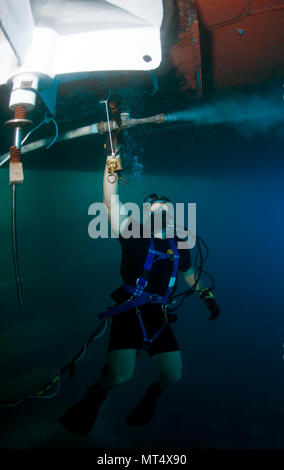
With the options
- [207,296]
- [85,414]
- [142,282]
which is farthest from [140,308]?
[85,414]

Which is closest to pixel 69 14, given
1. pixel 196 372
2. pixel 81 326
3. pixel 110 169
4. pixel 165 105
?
pixel 110 169

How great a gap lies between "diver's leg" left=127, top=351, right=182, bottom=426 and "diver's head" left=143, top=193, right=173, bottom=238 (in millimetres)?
1371

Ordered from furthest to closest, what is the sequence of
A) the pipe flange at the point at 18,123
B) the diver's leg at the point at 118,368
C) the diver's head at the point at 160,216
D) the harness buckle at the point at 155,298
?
the diver's head at the point at 160,216 < the harness buckle at the point at 155,298 < the diver's leg at the point at 118,368 < the pipe flange at the point at 18,123

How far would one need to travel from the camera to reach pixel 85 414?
231 cm

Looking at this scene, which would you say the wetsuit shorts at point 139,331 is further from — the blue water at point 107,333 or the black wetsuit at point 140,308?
the blue water at point 107,333

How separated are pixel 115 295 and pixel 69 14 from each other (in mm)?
2351

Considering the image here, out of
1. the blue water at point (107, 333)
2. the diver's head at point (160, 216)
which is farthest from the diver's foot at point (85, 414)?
the diver's head at point (160, 216)

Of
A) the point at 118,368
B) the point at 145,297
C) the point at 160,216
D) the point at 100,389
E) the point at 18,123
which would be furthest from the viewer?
the point at 160,216

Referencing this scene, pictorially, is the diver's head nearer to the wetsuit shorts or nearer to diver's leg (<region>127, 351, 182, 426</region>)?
the wetsuit shorts

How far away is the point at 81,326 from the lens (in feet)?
22.9

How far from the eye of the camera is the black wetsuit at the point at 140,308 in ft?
7.88

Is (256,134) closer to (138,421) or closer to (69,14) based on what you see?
(69,14)

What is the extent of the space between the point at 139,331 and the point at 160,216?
1.34 meters

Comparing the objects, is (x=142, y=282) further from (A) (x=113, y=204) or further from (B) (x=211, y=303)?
(B) (x=211, y=303)
